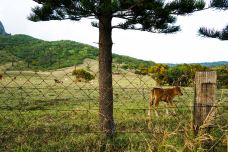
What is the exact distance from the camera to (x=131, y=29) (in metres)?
8.98

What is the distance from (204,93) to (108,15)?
12.2 feet

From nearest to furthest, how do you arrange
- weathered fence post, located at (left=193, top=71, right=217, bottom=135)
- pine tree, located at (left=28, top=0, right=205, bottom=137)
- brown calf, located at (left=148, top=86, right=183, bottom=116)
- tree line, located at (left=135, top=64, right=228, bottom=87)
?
weathered fence post, located at (left=193, top=71, right=217, bottom=135), tree line, located at (left=135, top=64, right=228, bottom=87), pine tree, located at (left=28, top=0, right=205, bottom=137), brown calf, located at (left=148, top=86, right=183, bottom=116)

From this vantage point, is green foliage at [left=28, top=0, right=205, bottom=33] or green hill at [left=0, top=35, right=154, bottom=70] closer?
green foliage at [left=28, top=0, right=205, bottom=33]

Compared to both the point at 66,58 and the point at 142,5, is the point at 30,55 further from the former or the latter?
the point at 142,5

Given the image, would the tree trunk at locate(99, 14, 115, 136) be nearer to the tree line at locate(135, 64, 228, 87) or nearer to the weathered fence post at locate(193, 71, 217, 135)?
the tree line at locate(135, 64, 228, 87)

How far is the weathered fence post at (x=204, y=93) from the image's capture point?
15.3 feet

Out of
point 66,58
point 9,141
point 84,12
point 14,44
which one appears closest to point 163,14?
point 84,12

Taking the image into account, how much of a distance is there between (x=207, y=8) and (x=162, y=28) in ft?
3.46

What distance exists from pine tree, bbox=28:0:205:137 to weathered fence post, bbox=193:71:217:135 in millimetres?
2443

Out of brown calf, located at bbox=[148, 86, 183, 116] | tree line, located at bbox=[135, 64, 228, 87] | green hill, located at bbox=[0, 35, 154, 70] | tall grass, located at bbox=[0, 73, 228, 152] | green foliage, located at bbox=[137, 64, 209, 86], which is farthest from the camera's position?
green hill, located at bbox=[0, 35, 154, 70]

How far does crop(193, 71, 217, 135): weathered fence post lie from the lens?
468cm

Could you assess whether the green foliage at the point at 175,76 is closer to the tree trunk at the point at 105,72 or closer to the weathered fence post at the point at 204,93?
the weathered fence post at the point at 204,93

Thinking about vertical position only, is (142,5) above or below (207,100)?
above

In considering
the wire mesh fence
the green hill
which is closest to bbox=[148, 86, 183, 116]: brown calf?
the wire mesh fence
